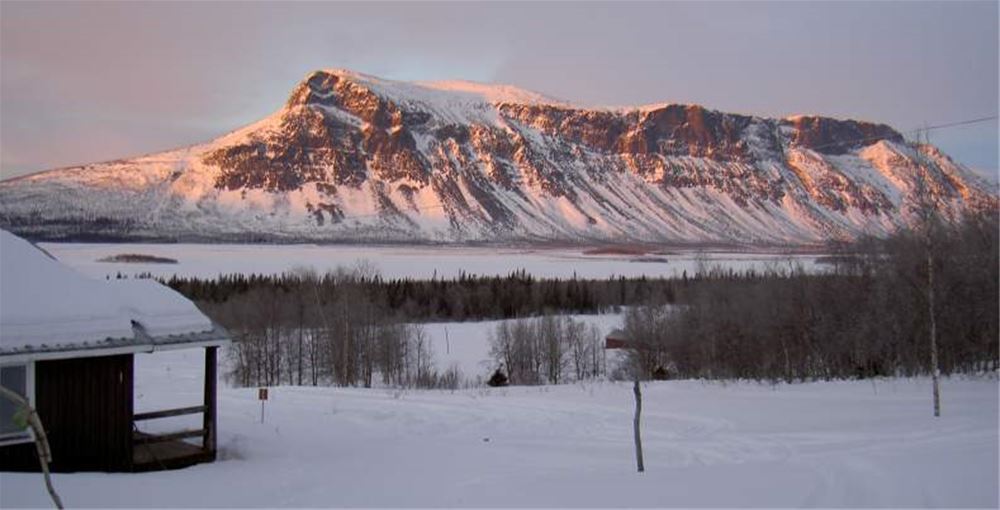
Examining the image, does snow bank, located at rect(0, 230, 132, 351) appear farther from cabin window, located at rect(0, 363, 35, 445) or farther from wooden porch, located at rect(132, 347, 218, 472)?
wooden porch, located at rect(132, 347, 218, 472)

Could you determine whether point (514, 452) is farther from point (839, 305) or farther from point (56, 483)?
point (839, 305)

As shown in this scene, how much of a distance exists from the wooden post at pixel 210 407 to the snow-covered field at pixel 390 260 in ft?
270

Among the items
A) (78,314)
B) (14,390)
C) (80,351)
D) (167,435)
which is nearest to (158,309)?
(78,314)

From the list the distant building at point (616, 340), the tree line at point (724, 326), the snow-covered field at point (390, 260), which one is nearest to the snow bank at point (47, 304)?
the tree line at point (724, 326)

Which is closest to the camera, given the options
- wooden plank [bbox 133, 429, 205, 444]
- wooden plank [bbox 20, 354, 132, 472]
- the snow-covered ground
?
the snow-covered ground

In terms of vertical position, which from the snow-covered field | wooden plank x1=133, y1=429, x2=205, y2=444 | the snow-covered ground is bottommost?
the snow-covered ground

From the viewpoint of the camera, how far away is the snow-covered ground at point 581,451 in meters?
11.2

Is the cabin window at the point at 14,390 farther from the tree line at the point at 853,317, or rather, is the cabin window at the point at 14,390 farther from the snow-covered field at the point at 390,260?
the snow-covered field at the point at 390,260

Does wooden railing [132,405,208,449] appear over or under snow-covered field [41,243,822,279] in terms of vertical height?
under

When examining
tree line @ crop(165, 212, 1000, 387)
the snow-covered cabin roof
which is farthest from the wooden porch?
tree line @ crop(165, 212, 1000, 387)

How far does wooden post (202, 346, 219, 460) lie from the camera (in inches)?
601

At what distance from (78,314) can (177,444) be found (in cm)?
400

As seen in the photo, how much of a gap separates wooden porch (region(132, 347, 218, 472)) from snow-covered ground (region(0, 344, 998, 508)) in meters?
0.60

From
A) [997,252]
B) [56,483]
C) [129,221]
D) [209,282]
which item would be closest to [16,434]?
[56,483]
